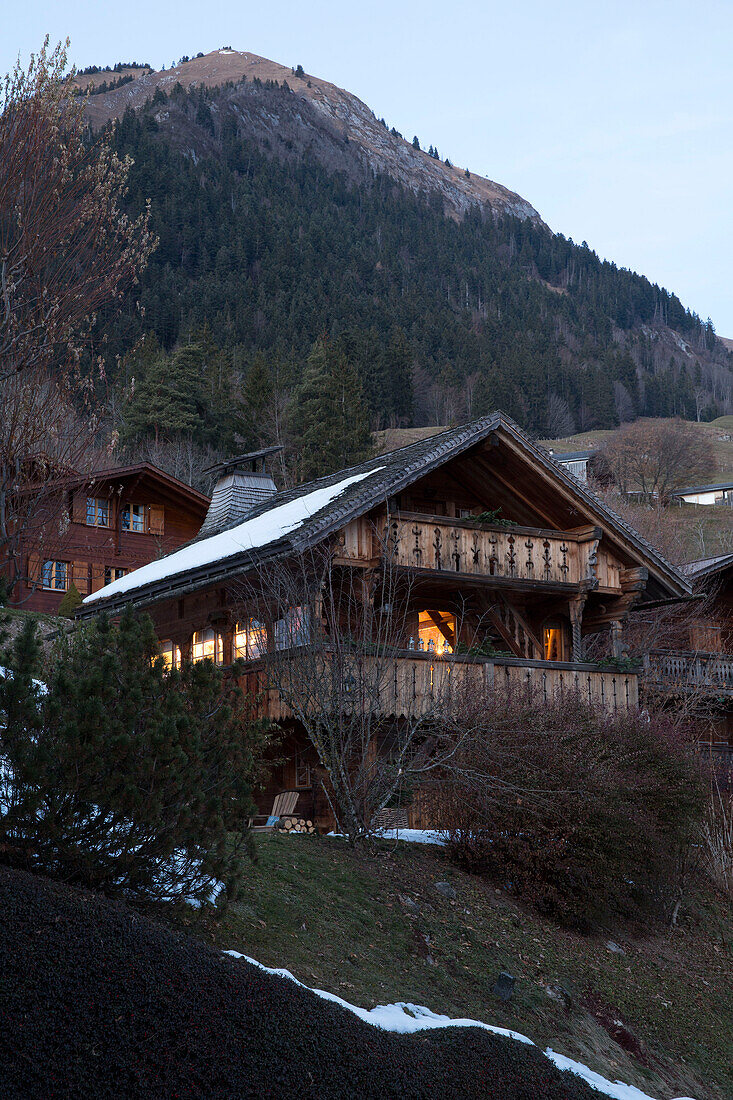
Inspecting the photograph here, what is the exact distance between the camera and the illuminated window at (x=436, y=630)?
24250 millimetres

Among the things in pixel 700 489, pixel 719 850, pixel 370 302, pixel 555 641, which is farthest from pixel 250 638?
pixel 370 302

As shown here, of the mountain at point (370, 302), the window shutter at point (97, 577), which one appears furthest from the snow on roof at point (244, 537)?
the mountain at point (370, 302)

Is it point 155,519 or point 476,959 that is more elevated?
point 155,519

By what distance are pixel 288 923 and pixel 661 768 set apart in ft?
26.9

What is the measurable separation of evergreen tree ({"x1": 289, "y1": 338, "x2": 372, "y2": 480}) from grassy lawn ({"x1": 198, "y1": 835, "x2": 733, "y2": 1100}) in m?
47.0

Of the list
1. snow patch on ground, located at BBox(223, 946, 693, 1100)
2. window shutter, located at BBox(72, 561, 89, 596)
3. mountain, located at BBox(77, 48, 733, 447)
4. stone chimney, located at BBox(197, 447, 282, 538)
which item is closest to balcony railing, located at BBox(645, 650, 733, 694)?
stone chimney, located at BBox(197, 447, 282, 538)

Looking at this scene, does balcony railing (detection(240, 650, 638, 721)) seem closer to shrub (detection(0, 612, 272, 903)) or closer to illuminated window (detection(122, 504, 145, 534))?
shrub (detection(0, 612, 272, 903))

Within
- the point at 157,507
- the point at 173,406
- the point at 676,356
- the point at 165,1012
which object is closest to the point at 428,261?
the point at 676,356

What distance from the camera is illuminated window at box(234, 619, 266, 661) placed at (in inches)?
704

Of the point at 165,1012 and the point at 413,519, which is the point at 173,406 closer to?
the point at 413,519

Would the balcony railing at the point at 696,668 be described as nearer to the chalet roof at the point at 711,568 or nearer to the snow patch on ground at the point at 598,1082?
the chalet roof at the point at 711,568

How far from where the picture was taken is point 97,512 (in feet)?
138

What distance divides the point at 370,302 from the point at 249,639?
107545mm

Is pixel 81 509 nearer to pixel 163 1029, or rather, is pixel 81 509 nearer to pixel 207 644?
pixel 207 644
